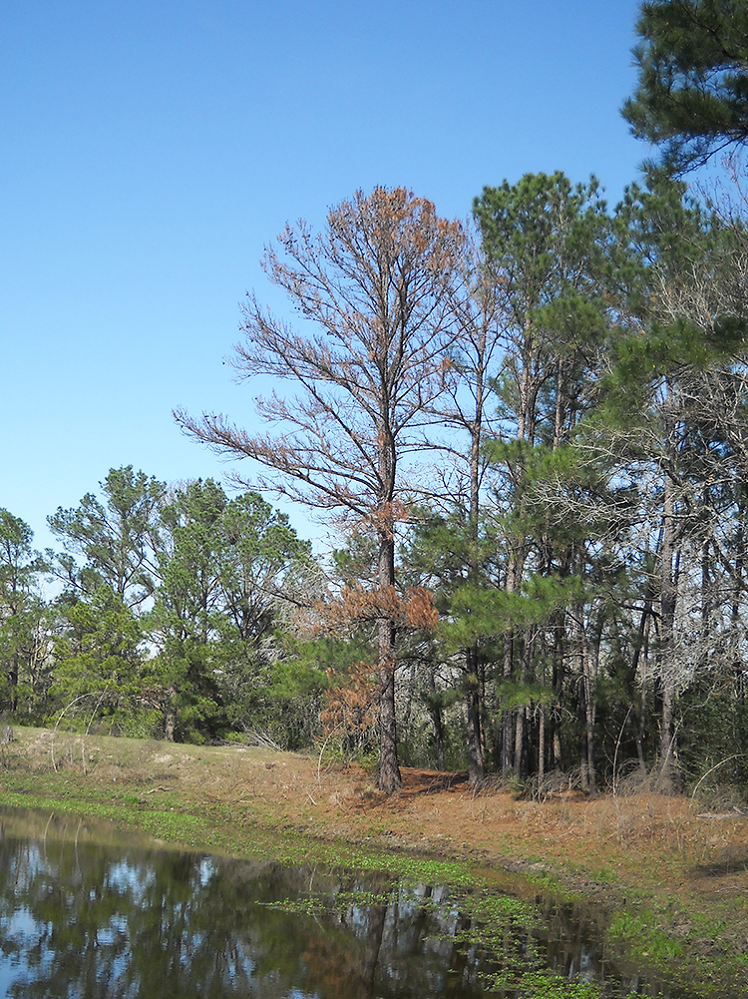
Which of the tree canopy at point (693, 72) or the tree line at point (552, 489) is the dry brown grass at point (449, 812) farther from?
the tree canopy at point (693, 72)

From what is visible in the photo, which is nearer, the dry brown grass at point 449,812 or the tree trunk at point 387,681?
the dry brown grass at point 449,812

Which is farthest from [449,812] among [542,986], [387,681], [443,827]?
→ [542,986]

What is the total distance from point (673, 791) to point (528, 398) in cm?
858

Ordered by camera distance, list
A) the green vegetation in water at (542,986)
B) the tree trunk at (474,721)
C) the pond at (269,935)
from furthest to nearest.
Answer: the tree trunk at (474,721) < the green vegetation in water at (542,986) < the pond at (269,935)

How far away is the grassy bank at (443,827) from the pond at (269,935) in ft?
3.02

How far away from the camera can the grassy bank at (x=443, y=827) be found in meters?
10.2

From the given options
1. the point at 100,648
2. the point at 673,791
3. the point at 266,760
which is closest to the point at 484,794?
the point at 673,791

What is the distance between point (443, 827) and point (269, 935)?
7582mm

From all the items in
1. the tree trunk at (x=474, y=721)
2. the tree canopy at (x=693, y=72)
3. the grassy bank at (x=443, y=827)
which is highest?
the tree canopy at (x=693, y=72)

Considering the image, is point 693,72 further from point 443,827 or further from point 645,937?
point 443,827

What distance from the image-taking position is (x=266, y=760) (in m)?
21.7

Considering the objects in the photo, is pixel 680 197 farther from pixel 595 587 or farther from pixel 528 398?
pixel 595 587

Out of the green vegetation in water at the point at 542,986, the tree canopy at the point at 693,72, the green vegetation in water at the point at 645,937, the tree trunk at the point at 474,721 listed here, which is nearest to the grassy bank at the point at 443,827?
the green vegetation in water at the point at 645,937

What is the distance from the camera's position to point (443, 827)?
16266 millimetres
